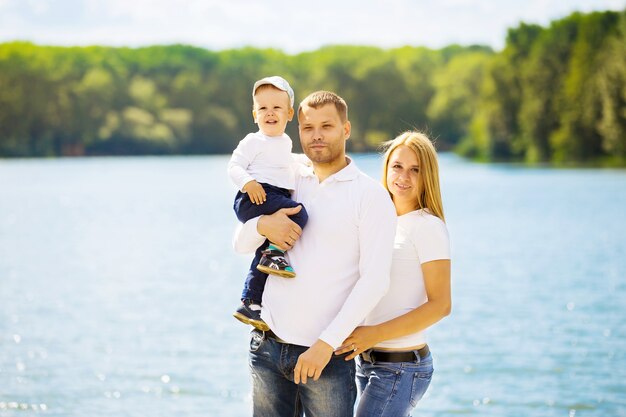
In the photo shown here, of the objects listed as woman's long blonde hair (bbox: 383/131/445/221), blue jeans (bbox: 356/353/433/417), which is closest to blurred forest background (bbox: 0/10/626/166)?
woman's long blonde hair (bbox: 383/131/445/221)

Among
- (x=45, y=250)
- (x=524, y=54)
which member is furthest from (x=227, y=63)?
(x=45, y=250)

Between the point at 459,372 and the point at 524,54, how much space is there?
6552 cm

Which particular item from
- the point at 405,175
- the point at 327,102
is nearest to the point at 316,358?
the point at 405,175

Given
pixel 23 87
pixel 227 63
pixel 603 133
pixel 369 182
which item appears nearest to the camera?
pixel 369 182

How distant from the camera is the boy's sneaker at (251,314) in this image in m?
3.51

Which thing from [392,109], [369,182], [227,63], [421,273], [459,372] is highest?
[227,63]

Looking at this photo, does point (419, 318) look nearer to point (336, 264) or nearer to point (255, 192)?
point (336, 264)

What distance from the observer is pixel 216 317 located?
13438 mm

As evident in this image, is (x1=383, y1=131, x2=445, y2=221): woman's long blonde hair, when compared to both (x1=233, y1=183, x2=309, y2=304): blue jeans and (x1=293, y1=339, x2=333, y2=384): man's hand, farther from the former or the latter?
(x1=293, y1=339, x2=333, y2=384): man's hand

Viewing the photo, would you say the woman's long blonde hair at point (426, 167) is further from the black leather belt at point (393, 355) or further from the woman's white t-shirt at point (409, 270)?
the black leather belt at point (393, 355)

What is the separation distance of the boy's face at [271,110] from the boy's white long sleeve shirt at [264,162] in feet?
0.12

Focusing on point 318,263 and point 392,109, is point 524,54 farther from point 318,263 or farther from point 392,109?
point 318,263

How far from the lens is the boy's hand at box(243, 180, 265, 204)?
3559 mm

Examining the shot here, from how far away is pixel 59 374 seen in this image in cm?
979
